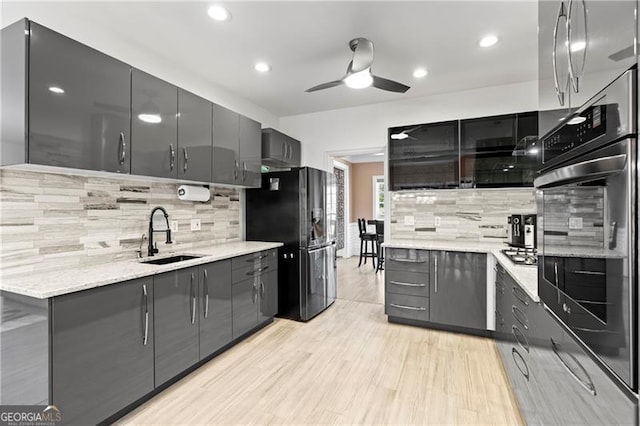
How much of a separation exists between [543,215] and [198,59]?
3005 millimetres

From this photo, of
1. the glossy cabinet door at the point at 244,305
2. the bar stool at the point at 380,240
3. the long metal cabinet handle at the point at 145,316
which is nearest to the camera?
the long metal cabinet handle at the point at 145,316

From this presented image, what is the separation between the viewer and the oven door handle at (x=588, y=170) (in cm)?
74

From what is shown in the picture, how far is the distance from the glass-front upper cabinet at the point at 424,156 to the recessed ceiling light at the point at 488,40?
3.01 feet

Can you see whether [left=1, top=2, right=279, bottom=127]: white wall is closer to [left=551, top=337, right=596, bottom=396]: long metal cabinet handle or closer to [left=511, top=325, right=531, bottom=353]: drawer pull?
[left=551, top=337, right=596, bottom=396]: long metal cabinet handle

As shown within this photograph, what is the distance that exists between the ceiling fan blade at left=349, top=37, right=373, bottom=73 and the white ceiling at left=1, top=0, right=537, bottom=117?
0.07m

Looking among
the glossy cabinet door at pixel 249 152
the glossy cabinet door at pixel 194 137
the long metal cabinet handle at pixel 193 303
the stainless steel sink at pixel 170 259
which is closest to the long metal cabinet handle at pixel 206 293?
the long metal cabinet handle at pixel 193 303

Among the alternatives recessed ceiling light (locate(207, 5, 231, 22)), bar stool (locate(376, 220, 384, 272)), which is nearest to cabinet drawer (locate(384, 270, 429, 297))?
bar stool (locate(376, 220, 384, 272))

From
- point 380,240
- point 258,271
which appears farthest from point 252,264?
point 380,240

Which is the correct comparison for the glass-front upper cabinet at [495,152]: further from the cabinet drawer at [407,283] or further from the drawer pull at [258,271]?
the drawer pull at [258,271]

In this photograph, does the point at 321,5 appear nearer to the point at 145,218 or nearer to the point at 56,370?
the point at 145,218

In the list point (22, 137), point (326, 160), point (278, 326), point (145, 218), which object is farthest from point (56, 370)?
point (326, 160)

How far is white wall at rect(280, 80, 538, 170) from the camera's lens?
359 centimetres

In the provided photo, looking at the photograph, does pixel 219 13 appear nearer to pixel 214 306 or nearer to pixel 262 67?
pixel 262 67

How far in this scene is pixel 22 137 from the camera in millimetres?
1660
